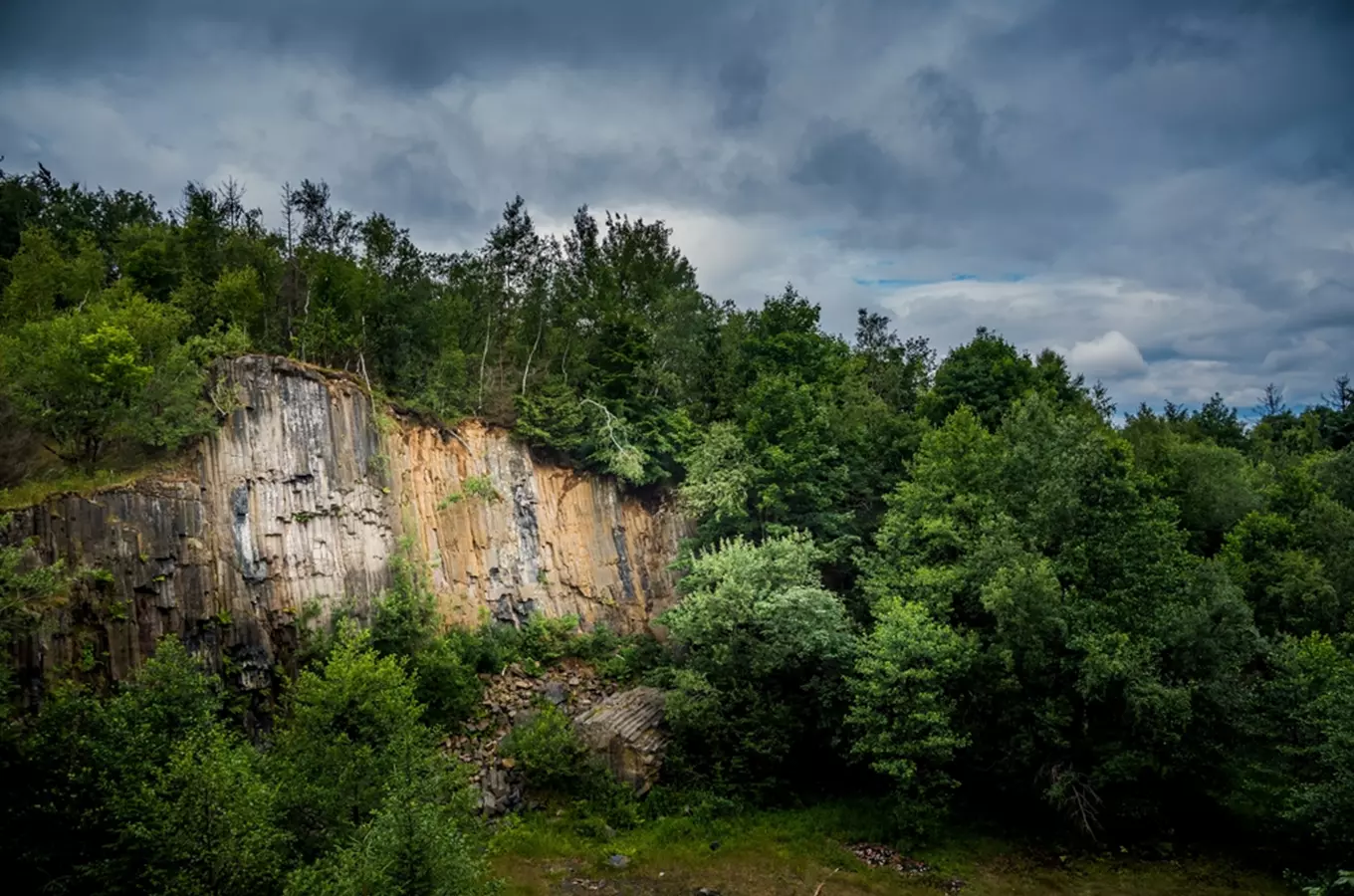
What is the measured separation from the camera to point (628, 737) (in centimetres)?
2448

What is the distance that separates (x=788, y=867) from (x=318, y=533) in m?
18.1

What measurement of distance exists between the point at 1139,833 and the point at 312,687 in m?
24.2

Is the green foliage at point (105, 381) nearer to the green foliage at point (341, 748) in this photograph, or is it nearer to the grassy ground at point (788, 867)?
the green foliage at point (341, 748)

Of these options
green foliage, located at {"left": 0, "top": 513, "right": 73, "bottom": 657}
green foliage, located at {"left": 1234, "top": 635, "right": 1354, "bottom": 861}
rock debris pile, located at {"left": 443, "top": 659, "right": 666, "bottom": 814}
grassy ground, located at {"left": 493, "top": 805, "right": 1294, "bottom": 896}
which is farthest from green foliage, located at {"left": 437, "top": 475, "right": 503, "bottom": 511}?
green foliage, located at {"left": 1234, "top": 635, "right": 1354, "bottom": 861}

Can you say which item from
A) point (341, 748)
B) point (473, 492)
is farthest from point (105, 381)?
point (473, 492)

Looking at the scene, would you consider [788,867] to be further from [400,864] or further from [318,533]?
[318,533]

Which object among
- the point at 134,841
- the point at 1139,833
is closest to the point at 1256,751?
the point at 1139,833

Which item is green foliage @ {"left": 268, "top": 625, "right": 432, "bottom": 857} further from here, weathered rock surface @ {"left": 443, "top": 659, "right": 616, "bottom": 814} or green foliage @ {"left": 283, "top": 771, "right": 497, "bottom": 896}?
weathered rock surface @ {"left": 443, "top": 659, "right": 616, "bottom": 814}

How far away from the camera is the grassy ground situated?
19953 mm

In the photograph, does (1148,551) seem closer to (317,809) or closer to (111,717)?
(317,809)

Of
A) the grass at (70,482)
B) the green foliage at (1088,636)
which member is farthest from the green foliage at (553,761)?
the grass at (70,482)

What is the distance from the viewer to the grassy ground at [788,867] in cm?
1995

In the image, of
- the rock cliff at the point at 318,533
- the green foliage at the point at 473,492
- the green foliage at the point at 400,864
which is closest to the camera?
the green foliage at the point at 400,864

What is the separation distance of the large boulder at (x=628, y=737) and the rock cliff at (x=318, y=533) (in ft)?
18.9
